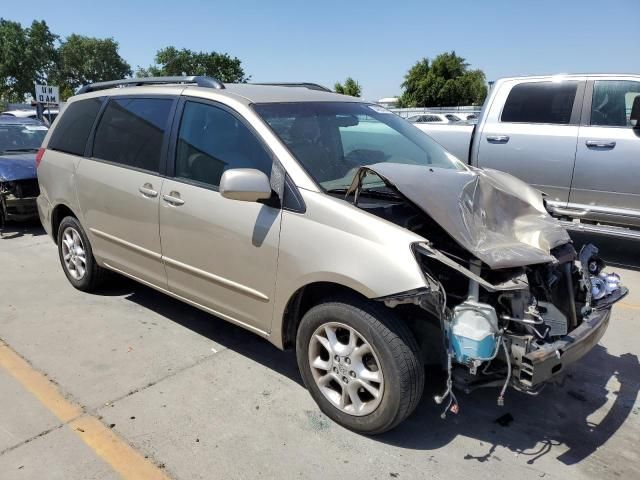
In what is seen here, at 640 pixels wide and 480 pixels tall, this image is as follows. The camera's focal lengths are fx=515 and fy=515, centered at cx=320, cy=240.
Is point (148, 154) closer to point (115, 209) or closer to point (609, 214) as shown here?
point (115, 209)

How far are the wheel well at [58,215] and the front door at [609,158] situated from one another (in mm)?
5162

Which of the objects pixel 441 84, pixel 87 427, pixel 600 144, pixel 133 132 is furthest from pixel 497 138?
pixel 441 84

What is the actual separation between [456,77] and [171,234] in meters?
47.2

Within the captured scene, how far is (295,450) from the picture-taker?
2693mm

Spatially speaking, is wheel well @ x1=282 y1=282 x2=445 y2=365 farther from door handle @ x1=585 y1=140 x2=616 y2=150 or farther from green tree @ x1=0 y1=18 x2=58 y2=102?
green tree @ x1=0 y1=18 x2=58 y2=102

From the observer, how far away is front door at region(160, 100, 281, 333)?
3.05 metres

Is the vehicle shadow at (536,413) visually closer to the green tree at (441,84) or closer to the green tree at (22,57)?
the green tree at (441,84)

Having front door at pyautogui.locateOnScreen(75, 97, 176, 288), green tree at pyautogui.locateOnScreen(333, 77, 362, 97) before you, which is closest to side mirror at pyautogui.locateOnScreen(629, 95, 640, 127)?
front door at pyautogui.locateOnScreen(75, 97, 176, 288)

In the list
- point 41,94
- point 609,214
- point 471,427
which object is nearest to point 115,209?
point 471,427

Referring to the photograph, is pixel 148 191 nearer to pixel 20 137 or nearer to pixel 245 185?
pixel 245 185

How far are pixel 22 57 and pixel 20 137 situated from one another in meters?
67.3

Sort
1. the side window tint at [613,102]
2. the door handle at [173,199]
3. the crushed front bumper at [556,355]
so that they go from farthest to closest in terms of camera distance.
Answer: the side window tint at [613,102] → the door handle at [173,199] → the crushed front bumper at [556,355]

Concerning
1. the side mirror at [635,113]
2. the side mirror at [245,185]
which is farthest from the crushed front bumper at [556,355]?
the side mirror at [635,113]

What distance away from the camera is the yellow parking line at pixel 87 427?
2549mm
